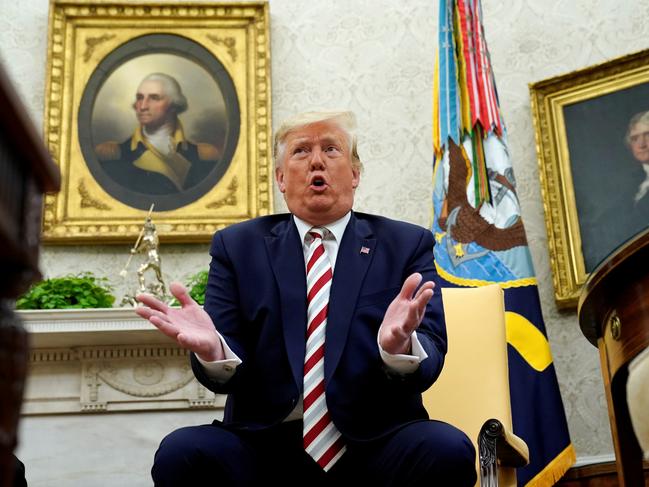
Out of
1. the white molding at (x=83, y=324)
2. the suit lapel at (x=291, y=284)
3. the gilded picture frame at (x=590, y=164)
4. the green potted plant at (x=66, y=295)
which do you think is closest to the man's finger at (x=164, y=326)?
the suit lapel at (x=291, y=284)

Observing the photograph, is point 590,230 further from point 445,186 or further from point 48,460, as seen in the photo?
point 48,460

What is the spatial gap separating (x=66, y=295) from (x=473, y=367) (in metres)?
2.26

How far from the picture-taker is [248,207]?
4.98 meters

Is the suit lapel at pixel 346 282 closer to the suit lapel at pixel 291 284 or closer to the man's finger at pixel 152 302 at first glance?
the suit lapel at pixel 291 284

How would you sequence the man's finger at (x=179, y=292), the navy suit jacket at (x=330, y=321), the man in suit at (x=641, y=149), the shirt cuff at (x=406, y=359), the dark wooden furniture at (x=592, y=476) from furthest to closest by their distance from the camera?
the man in suit at (x=641, y=149)
the dark wooden furniture at (x=592, y=476)
the navy suit jacket at (x=330, y=321)
the shirt cuff at (x=406, y=359)
the man's finger at (x=179, y=292)

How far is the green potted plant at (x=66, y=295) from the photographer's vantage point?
175 inches

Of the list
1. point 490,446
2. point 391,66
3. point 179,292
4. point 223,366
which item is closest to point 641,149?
point 391,66

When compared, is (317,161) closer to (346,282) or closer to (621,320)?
(346,282)

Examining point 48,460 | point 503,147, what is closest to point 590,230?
point 503,147

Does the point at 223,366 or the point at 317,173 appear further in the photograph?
the point at 317,173

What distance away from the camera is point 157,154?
507cm

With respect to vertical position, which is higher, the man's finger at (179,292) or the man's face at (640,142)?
the man's face at (640,142)

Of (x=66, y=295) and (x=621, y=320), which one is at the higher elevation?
(x=66, y=295)

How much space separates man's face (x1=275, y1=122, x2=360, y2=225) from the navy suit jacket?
0.24 feet
